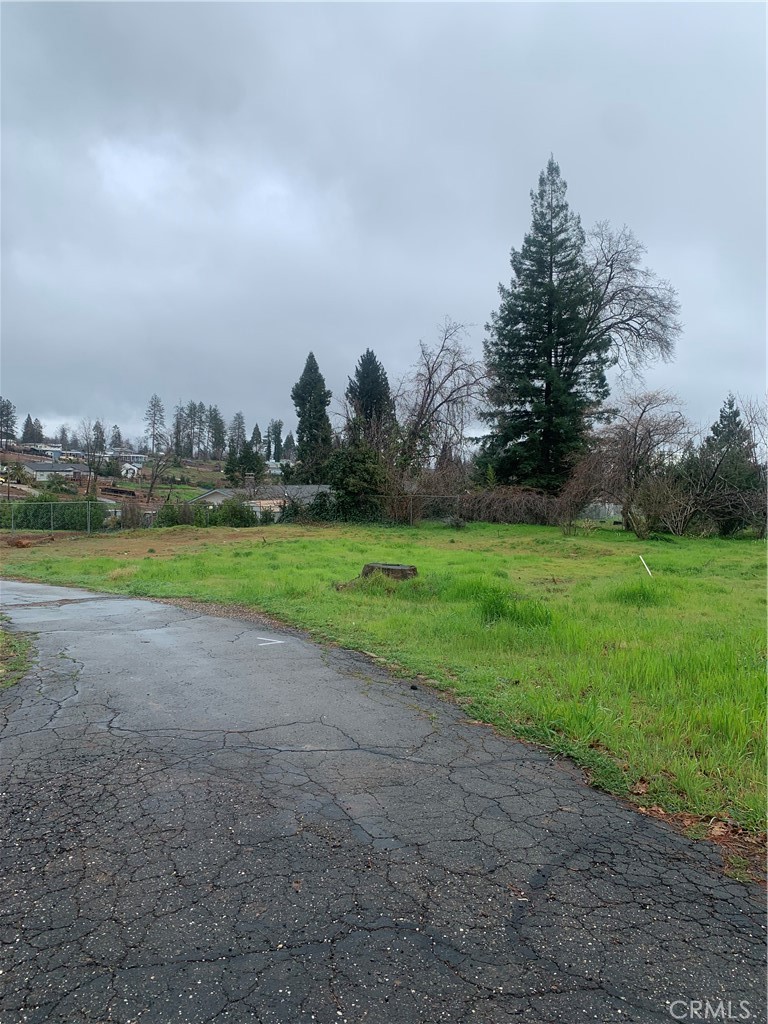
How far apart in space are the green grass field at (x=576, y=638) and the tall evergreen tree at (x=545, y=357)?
18.5 meters

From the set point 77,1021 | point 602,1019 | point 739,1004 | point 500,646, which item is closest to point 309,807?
point 77,1021

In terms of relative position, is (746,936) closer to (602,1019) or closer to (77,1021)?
(602,1019)

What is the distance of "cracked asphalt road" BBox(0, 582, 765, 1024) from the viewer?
1.88 metres

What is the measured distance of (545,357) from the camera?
3578cm

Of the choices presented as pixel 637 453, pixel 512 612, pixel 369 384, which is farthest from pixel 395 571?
pixel 369 384

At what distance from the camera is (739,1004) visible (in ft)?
6.28

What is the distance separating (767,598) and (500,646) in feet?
20.1

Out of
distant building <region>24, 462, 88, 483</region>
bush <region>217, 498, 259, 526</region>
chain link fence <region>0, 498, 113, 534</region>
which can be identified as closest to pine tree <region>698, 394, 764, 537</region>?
bush <region>217, 498, 259, 526</region>

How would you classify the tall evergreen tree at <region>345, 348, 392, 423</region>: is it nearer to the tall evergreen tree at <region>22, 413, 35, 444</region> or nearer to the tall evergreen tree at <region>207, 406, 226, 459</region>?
the tall evergreen tree at <region>207, 406, 226, 459</region>

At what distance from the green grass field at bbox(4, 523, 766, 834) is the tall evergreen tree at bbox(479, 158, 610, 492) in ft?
60.8

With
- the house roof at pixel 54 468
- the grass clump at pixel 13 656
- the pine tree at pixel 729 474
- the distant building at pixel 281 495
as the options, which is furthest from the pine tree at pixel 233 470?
the grass clump at pixel 13 656

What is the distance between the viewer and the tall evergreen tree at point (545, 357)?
3416 centimetres

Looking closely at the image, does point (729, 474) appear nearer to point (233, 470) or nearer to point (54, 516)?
point (54, 516)

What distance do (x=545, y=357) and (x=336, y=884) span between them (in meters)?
36.5
